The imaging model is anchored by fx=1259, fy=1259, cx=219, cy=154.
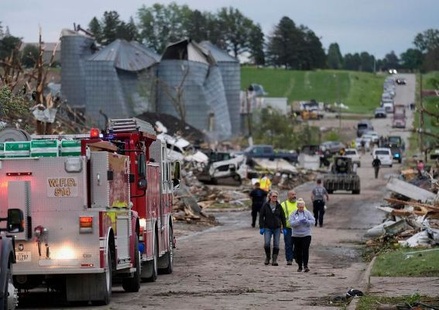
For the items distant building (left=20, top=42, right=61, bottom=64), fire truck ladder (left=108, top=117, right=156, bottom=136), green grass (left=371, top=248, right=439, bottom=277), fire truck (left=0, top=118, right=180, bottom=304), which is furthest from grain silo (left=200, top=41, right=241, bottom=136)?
fire truck (left=0, top=118, right=180, bottom=304)

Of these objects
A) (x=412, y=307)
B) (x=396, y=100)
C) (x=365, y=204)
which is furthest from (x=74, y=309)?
(x=396, y=100)

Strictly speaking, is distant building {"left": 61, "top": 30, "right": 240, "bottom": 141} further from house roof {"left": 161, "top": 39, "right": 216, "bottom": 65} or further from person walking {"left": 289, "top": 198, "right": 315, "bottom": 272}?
person walking {"left": 289, "top": 198, "right": 315, "bottom": 272}

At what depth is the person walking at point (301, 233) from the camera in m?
26.3

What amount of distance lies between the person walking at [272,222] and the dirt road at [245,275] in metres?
0.36

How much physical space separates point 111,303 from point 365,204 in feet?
122

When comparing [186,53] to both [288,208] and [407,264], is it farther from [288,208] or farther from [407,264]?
[407,264]

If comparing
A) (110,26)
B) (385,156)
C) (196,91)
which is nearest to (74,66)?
(196,91)

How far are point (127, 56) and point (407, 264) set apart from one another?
8464 centimetres

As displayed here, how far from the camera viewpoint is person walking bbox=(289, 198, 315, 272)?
86.3ft

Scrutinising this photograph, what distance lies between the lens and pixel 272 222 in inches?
1110

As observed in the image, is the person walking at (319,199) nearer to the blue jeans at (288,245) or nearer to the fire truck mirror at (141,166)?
the blue jeans at (288,245)

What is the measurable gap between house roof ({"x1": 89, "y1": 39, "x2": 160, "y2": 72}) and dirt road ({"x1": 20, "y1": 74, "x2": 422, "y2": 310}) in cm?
6324

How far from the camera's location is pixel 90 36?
11356cm

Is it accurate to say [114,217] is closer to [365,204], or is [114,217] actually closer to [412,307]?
[412,307]
